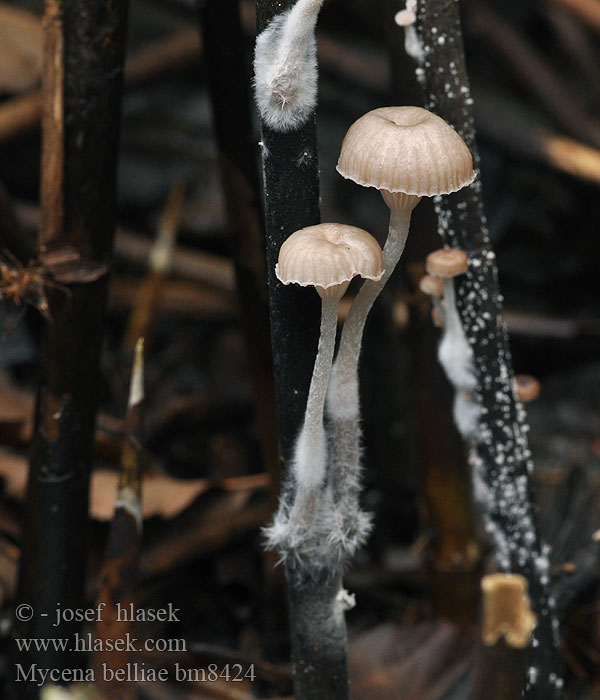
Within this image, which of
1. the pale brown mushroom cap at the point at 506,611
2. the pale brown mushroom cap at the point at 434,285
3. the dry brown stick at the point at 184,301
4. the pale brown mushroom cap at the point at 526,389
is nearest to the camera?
the pale brown mushroom cap at the point at 506,611

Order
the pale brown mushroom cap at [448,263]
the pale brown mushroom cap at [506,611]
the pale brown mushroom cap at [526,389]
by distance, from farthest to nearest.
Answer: the pale brown mushroom cap at [526,389], the pale brown mushroom cap at [448,263], the pale brown mushroom cap at [506,611]

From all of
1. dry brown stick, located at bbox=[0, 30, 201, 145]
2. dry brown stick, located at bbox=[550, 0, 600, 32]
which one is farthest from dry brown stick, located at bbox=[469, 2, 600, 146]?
dry brown stick, located at bbox=[0, 30, 201, 145]

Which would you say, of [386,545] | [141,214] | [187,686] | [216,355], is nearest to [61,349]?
[187,686]

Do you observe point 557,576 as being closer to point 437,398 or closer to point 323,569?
point 437,398

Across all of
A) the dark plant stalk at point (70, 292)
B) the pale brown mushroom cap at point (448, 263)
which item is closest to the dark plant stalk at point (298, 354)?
the pale brown mushroom cap at point (448, 263)

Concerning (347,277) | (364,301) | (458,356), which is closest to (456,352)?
(458,356)

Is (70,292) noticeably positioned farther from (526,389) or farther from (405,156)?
(526,389)

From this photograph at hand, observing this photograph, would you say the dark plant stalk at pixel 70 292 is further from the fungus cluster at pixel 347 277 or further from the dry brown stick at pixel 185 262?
the dry brown stick at pixel 185 262
